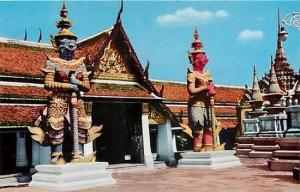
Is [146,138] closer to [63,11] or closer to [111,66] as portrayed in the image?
[111,66]

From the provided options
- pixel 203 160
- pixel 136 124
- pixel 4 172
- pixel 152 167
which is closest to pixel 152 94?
pixel 136 124

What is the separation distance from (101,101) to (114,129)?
3.21 meters

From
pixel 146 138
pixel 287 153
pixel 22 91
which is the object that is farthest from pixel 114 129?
pixel 287 153

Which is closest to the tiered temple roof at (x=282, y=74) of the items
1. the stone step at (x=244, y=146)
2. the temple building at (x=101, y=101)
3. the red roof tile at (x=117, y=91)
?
the stone step at (x=244, y=146)

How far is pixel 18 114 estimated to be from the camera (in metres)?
13.6

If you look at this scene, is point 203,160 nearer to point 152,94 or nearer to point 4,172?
point 152,94

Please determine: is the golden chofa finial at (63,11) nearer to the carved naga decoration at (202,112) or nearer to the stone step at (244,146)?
the carved naga decoration at (202,112)

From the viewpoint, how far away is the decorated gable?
15.4 metres

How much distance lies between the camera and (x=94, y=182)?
9555 millimetres

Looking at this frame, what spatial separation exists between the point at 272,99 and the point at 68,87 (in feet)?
35.3

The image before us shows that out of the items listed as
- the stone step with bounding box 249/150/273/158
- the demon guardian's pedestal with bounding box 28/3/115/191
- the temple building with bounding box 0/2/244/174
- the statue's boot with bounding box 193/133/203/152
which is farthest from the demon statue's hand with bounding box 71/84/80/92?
the stone step with bounding box 249/150/273/158

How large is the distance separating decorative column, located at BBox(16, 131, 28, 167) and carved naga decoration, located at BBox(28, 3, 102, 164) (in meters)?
5.65

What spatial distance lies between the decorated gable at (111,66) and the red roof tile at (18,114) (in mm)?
2651

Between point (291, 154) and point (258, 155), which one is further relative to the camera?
point (258, 155)
